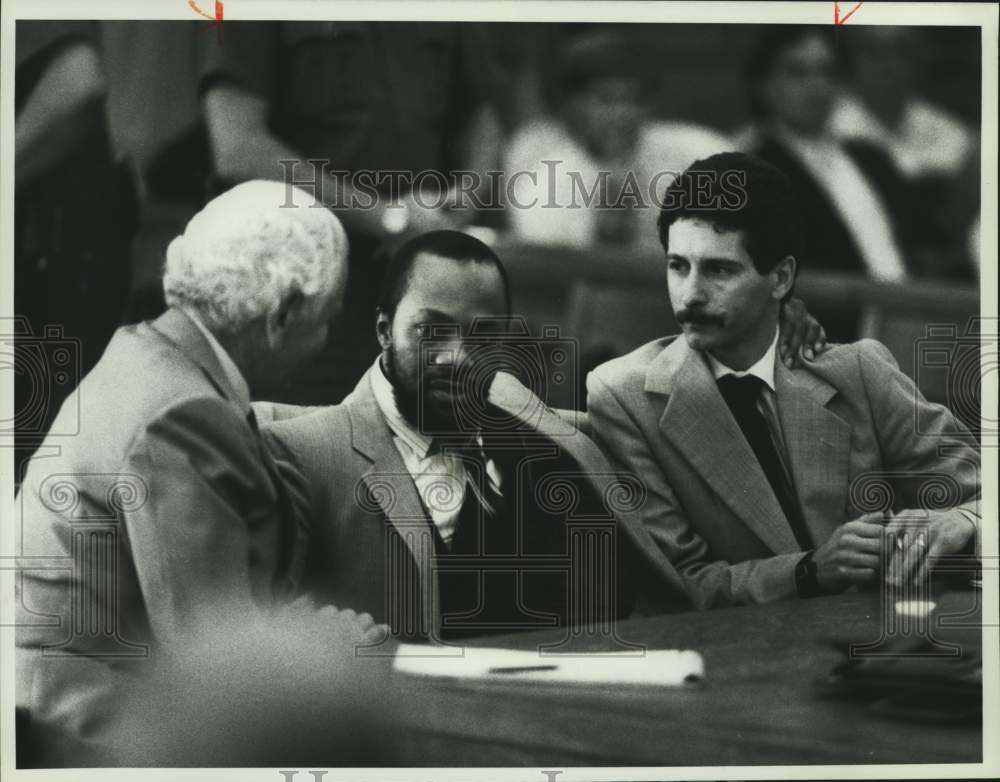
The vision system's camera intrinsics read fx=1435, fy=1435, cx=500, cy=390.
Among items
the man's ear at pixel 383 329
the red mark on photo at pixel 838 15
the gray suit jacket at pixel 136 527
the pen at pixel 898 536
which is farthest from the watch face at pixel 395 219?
the pen at pixel 898 536

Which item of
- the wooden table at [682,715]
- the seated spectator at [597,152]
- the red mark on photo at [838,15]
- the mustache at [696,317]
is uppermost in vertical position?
the red mark on photo at [838,15]

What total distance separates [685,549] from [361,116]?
5.41ft

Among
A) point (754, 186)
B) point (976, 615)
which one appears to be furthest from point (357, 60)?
point (976, 615)

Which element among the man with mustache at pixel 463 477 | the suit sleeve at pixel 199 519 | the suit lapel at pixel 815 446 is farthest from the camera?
the suit lapel at pixel 815 446

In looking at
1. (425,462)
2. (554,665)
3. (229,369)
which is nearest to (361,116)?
(229,369)

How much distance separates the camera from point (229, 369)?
4.28 metres

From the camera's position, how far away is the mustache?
439cm

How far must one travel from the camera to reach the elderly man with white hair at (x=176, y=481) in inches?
166

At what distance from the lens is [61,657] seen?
4.31 m

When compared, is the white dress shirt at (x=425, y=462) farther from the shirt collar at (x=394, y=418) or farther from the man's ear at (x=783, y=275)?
the man's ear at (x=783, y=275)

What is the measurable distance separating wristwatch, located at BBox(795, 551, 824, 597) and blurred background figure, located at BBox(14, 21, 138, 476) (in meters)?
2.20

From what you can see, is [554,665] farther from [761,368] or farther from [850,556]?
[761,368]

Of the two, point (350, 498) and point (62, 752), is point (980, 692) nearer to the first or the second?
point (350, 498)

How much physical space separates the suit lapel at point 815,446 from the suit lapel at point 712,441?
99 mm
